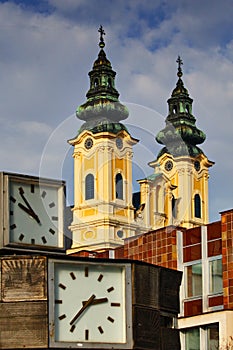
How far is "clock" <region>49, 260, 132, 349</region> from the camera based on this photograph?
1217cm

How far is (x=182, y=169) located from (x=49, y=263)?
322 ft

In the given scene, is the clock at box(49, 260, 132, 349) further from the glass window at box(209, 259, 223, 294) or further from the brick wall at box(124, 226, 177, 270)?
the brick wall at box(124, 226, 177, 270)

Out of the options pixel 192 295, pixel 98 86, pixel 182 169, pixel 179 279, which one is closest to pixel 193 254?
pixel 192 295

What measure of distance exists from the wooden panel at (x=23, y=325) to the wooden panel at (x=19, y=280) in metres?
0.08

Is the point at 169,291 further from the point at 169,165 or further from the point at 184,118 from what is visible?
the point at 184,118

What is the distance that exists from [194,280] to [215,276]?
126 centimetres

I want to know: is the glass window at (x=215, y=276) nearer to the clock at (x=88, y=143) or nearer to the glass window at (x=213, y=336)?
the glass window at (x=213, y=336)

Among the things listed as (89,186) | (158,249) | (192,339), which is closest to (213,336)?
(192,339)

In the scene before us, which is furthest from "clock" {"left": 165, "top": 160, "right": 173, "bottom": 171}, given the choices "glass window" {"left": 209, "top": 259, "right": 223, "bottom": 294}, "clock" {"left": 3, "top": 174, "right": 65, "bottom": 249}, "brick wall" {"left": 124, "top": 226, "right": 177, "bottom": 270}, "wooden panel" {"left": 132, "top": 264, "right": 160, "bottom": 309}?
"clock" {"left": 3, "top": 174, "right": 65, "bottom": 249}

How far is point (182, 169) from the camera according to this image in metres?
110

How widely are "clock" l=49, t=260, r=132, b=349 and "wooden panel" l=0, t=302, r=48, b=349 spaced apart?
12 cm

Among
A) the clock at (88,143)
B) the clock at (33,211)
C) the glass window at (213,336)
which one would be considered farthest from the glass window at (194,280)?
the clock at (88,143)

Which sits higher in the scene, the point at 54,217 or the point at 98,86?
the point at 98,86

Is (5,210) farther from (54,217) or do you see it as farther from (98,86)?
(98,86)
